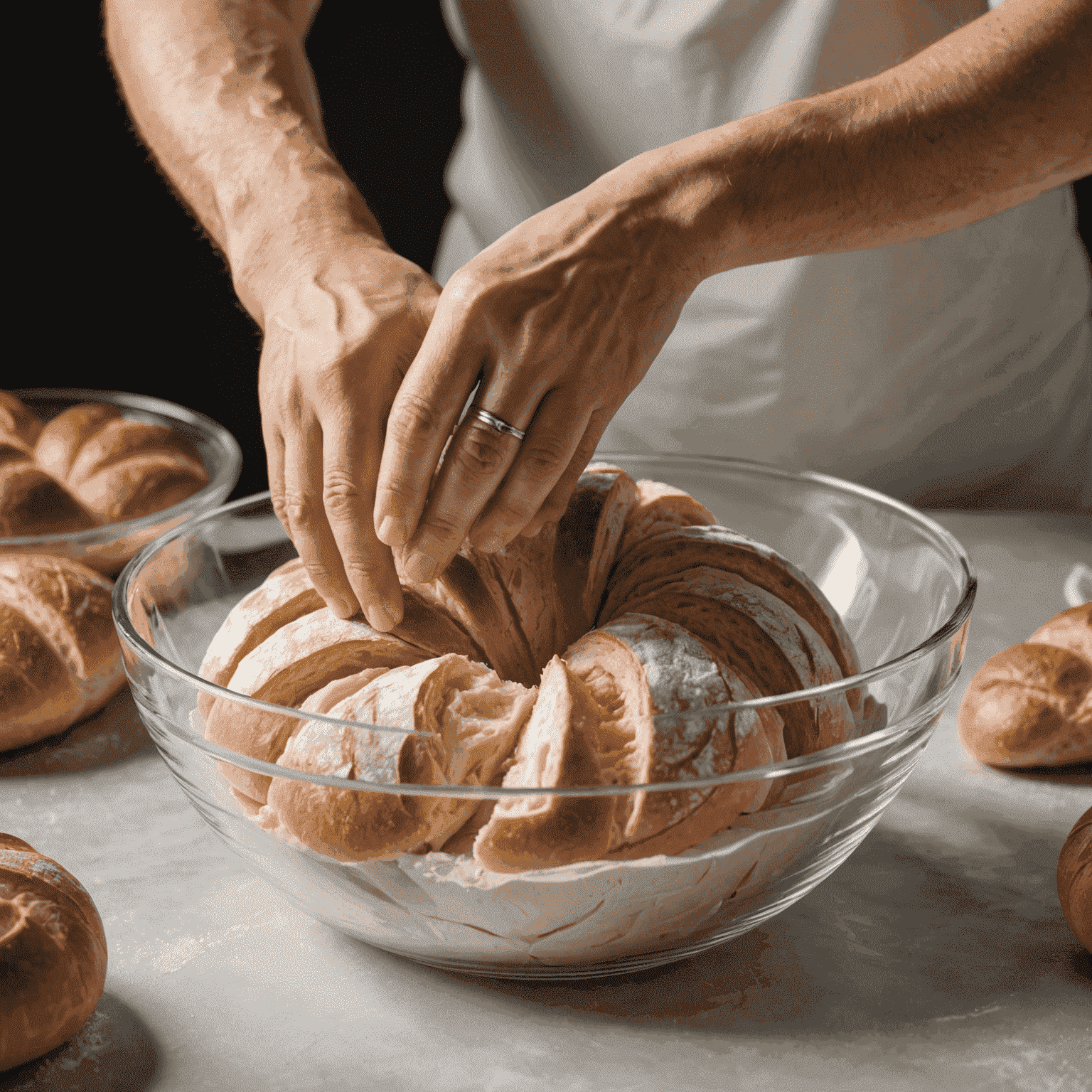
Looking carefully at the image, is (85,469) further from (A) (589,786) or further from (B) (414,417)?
(A) (589,786)

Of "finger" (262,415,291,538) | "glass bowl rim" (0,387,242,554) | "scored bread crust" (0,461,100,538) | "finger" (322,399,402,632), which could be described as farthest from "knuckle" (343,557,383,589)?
"scored bread crust" (0,461,100,538)

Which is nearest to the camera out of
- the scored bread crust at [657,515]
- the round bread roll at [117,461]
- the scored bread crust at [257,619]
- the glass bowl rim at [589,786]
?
the glass bowl rim at [589,786]

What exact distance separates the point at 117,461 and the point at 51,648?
0.52m

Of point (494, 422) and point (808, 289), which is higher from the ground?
point (494, 422)

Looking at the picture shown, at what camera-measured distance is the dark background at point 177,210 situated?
2156mm

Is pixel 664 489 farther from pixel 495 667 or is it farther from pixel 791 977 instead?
pixel 791 977

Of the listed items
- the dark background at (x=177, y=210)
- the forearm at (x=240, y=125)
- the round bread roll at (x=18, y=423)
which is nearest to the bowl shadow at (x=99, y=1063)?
the forearm at (x=240, y=125)

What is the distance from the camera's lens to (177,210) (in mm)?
2240

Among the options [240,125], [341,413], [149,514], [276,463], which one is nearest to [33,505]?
[149,514]

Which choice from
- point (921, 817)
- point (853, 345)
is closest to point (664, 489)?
point (921, 817)

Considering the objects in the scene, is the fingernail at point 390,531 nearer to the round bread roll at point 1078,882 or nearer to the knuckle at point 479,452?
the knuckle at point 479,452

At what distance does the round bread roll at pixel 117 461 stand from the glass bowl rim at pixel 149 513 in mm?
24

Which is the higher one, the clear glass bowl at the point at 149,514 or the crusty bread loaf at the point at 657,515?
the crusty bread loaf at the point at 657,515

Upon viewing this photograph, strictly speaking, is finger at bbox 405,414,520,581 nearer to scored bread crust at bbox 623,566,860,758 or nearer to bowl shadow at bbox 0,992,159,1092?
scored bread crust at bbox 623,566,860,758
